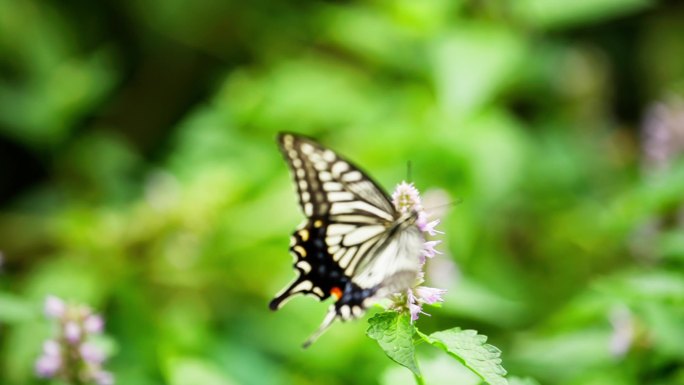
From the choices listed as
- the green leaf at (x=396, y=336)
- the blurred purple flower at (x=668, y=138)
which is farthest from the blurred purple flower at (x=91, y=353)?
the blurred purple flower at (x=668, y=138)

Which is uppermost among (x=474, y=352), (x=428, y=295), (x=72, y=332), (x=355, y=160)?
(x=355, y=160)

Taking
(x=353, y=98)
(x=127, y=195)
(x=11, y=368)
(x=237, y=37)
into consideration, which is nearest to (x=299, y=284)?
(x=11, y=368)

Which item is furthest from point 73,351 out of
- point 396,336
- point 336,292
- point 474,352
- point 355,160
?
point 355,160

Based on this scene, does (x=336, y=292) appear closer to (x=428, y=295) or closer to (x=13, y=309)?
(x=428, y=295)

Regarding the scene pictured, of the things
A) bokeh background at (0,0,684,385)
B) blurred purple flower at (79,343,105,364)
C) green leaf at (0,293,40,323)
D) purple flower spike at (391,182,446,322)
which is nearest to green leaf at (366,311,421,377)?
purple flower spike at (391,182,446,322)

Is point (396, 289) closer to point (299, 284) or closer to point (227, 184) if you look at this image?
point (299, 284)

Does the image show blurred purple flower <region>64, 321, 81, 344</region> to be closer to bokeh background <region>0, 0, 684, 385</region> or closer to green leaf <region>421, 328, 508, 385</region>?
bokeh background <region>0, 0, 684, 385</region>
